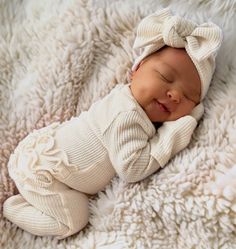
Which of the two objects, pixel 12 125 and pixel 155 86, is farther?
pixel 12 125

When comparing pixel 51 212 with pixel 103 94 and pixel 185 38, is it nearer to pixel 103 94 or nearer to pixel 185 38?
pixel 103 94

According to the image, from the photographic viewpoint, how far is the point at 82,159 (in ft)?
3.96

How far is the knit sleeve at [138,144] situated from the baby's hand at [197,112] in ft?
0.12

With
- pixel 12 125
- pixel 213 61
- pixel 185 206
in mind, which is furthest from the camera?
pixel 12 125

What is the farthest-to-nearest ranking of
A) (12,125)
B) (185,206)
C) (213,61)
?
(12,125) → (213,61) → (185,206)

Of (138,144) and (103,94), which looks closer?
(138,144)

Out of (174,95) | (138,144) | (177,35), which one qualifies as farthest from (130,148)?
(177,35)

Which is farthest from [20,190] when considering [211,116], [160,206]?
[211,116]

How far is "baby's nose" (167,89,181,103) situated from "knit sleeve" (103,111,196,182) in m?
0.04

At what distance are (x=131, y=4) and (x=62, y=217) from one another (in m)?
0.52

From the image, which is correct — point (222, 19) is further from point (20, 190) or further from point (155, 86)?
point (20, 190)

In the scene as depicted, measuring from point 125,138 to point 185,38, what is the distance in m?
0.25

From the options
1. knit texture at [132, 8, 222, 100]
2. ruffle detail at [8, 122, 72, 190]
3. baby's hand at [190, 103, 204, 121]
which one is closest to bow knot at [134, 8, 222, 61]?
knit texture at [132, 8, 222, 100]

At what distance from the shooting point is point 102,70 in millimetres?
1346
